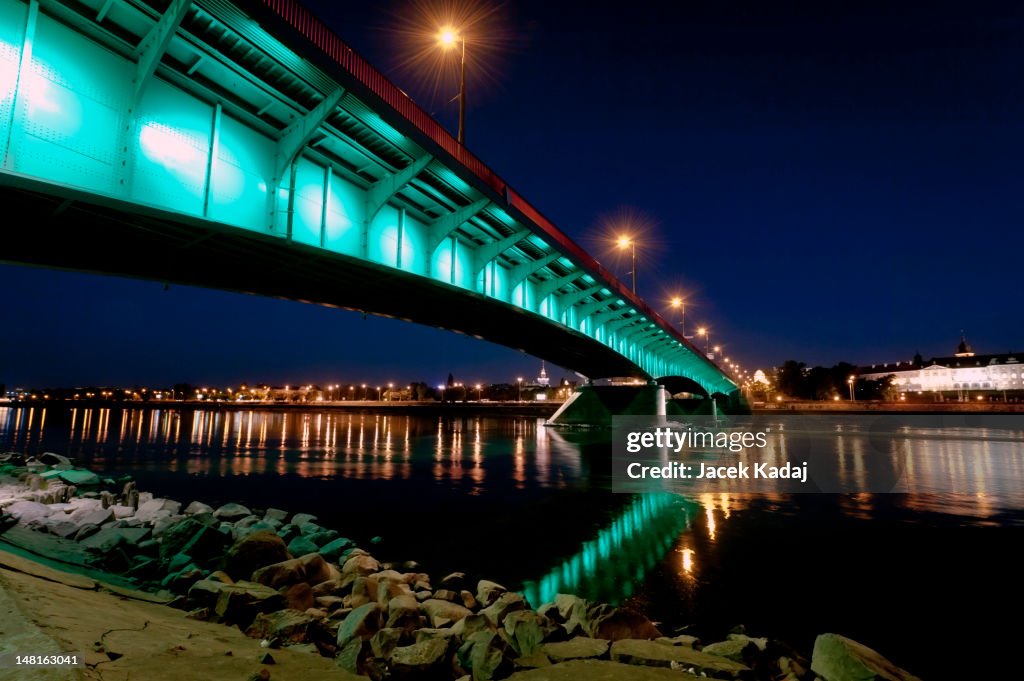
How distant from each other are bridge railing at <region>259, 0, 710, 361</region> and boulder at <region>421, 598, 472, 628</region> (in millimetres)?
10952

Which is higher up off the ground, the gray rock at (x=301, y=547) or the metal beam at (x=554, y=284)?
the metal beam at (x=554, y=284)

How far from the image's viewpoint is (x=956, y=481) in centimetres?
2427

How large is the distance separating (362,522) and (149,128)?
1188cm

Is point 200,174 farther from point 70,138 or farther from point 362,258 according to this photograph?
point 362,258

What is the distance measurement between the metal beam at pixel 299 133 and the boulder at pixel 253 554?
8451 mm

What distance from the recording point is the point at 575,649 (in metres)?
6.70

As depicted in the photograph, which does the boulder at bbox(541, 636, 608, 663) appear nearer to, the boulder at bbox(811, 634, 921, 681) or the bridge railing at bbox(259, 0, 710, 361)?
the boulder at bbox(811, 634, 921, 681)

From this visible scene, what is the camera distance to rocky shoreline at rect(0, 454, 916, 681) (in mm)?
6047

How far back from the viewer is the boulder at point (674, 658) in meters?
6.17

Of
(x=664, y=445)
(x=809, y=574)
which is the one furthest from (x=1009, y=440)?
(x=809, y=574)

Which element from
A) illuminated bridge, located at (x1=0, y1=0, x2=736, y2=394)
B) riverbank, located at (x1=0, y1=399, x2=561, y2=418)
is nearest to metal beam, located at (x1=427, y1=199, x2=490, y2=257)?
illuminated bridge, located at (x1=0, y1=0, x2=736, y2=394)

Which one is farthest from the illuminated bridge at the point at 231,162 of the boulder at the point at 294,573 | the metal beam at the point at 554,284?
the boulder at the point at 294,573

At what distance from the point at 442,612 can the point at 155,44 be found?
11.5m

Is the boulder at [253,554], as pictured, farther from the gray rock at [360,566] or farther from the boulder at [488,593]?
the boulder at [488,593]
